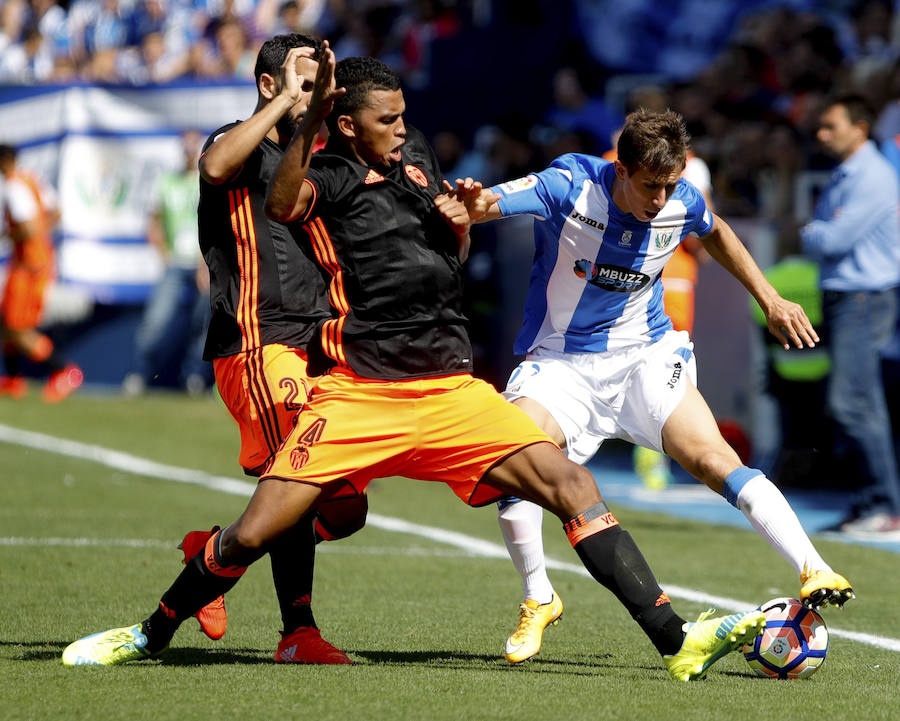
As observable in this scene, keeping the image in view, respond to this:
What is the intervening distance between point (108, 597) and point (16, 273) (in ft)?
33.8

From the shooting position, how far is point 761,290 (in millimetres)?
5934

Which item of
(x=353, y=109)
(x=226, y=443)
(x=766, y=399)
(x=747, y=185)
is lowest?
(x=226, y=443)

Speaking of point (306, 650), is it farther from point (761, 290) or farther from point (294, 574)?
point (761, 290)

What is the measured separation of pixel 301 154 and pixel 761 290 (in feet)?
6.57

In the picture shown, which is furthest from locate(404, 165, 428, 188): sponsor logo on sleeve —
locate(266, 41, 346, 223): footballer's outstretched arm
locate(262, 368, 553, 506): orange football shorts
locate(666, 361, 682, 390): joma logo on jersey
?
locate(666, 361, 682, 390): joma logo on jersey

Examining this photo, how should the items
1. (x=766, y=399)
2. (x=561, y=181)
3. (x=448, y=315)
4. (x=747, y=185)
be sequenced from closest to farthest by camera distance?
1. (x=448, y=315)
2. (x=561, y=181)
3. (x=766, y=399)
4. (x=747, y=185)

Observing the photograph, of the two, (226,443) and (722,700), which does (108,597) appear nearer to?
(722,700)

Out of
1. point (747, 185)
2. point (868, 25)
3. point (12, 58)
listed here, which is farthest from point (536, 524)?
point (12, 58)

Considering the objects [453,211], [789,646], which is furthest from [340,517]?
[789,646]

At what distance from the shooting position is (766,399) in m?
11.8

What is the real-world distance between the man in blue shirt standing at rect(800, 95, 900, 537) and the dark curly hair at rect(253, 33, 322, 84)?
431 cm

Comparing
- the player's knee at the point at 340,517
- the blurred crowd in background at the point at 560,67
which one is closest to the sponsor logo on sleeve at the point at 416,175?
the player's knee at the point at 340,517

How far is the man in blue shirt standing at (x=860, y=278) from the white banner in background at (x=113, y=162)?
377 inches

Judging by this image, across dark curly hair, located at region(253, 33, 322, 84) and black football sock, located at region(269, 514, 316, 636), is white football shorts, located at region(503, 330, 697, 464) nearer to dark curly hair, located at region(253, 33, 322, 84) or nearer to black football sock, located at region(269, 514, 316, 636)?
black football sock, located at region(269, 514, 316, 636)
